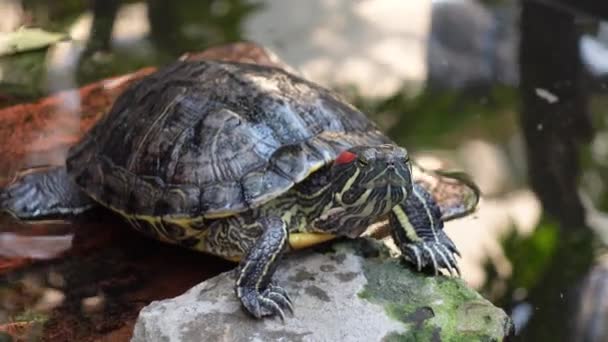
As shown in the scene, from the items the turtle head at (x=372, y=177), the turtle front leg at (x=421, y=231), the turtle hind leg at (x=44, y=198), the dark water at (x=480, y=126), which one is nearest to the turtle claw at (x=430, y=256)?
the turtle front leg at (x=421, y=231)

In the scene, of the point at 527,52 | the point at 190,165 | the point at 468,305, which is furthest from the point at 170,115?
the point at 527,52

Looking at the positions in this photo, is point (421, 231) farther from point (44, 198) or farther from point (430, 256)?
point (44, 198)

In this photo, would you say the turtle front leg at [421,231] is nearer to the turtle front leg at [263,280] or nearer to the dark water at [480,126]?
the dark water at [480,126]

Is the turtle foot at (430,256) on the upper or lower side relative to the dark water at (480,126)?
upper

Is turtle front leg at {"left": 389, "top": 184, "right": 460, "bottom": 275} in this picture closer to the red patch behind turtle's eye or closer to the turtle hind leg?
the red patch behind turtle's eye

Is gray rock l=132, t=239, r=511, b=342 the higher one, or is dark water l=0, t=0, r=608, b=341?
gray rock l=132, t=239, r=511, b=342

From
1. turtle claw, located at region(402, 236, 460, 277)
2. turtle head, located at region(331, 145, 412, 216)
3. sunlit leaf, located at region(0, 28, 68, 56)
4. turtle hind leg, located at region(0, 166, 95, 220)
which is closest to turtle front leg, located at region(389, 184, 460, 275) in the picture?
turtle claw, located at region(402, 236, 460, 277)
